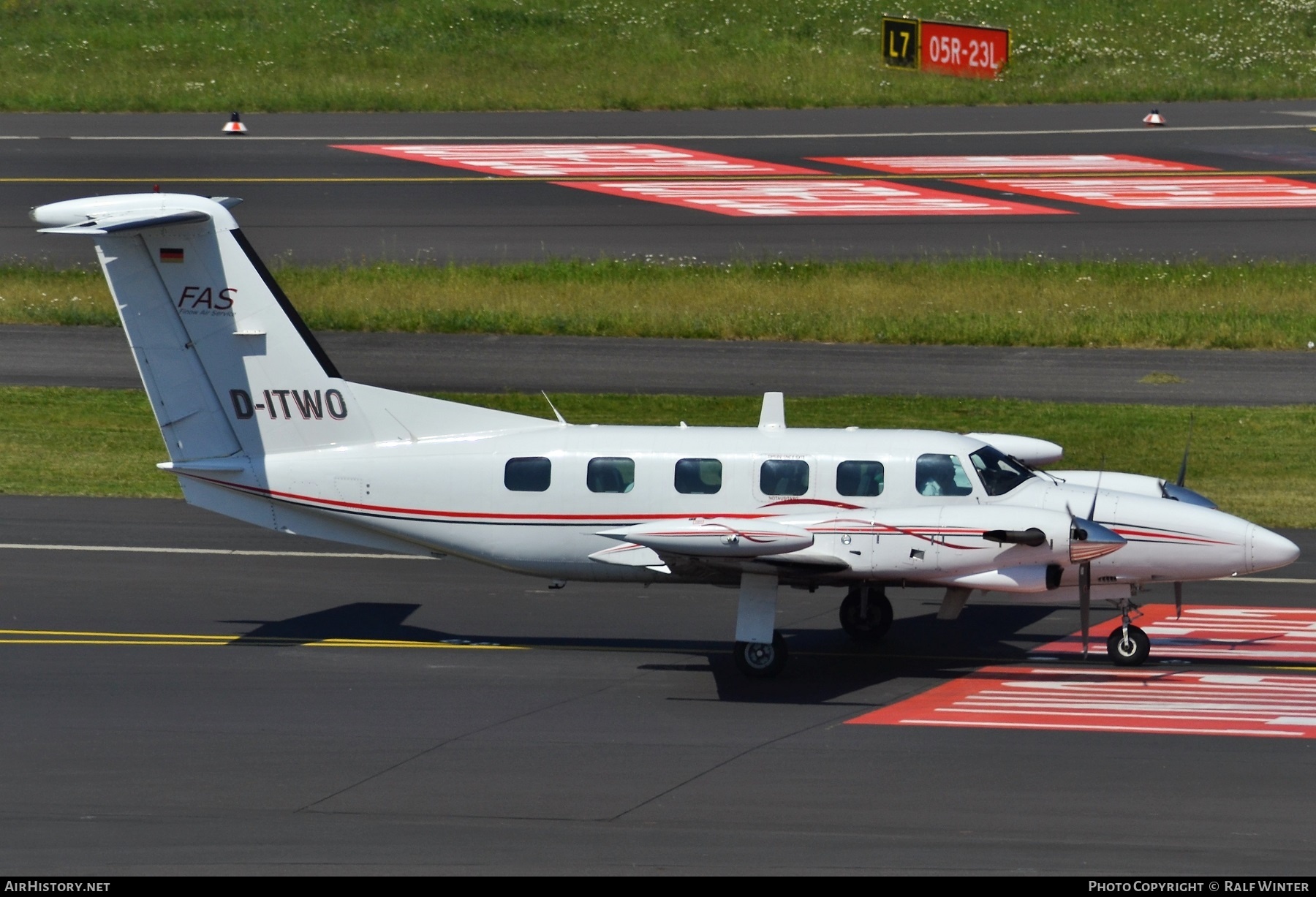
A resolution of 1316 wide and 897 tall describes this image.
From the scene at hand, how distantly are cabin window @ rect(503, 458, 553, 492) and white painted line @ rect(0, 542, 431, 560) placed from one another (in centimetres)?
484

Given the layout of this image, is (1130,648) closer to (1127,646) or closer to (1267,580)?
(1127,646)

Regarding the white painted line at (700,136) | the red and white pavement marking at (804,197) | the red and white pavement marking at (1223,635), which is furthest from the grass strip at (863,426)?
the white painted line at (700,136)

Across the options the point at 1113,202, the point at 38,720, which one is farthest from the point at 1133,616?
the point at 1113,202

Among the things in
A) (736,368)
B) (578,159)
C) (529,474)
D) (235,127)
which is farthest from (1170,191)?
(529,474)

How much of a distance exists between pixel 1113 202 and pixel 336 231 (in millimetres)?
19218

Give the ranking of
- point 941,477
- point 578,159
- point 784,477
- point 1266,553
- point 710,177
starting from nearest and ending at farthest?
point 1266,553 < point 941,477 < point 784,477 < point 710,177 < point 578,159

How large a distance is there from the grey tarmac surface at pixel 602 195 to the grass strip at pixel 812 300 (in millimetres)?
1185

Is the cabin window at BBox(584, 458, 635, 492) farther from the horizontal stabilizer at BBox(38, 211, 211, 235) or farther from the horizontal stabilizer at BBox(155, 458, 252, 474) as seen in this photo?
the horizontal stabilizer at BBox(38, 211, 211, 235)

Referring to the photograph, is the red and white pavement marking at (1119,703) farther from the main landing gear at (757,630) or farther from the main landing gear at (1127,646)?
the main landing gear at (757,630)

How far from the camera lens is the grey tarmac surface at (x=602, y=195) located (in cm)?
3728

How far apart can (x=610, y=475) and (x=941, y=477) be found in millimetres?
3341

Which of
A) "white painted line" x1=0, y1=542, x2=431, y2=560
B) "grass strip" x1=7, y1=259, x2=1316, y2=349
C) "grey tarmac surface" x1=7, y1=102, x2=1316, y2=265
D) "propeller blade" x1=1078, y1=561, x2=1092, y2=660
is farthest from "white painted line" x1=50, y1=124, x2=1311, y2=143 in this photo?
"propeller blade" x1=1078, y1=561, x2=1092, y2=660

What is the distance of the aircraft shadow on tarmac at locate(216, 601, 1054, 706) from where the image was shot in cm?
1617

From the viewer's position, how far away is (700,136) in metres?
48.7
